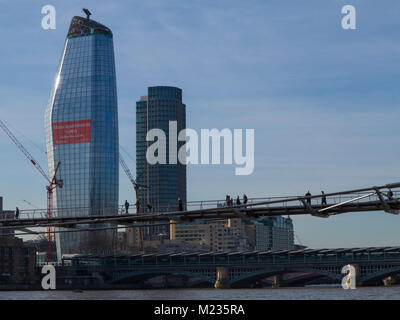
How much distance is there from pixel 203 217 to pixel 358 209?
573 inches
